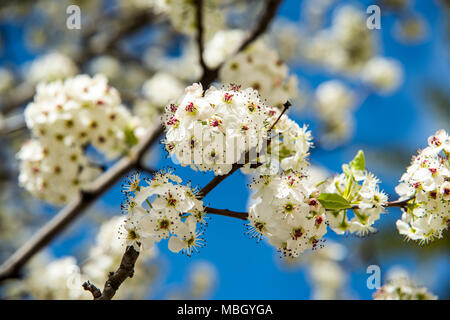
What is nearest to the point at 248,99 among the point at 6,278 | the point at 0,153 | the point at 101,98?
the point at 101,98

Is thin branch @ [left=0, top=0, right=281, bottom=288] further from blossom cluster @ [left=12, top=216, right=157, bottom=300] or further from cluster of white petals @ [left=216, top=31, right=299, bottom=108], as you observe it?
blossom cluster @ [left=12, top=216, right=157, bottom=300]

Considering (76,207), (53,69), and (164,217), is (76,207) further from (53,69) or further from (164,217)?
(53,69)

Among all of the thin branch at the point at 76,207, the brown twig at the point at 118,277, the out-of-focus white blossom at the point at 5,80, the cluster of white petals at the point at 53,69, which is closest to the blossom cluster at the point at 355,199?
the brown twig at the point at 118,277

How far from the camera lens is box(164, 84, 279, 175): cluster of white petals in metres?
1.74

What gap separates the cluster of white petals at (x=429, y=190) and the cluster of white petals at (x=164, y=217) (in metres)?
0.92

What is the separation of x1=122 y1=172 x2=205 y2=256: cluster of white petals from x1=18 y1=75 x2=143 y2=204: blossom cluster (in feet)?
5.46

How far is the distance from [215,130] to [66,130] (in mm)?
1920

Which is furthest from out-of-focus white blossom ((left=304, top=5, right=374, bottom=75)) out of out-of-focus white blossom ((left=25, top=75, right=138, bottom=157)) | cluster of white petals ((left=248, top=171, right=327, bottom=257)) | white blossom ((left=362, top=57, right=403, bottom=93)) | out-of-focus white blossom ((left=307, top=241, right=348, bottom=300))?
cluster of white petals ((left=248, top=171, right=327, bottom=257))

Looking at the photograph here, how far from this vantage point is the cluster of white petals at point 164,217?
5.70 ft

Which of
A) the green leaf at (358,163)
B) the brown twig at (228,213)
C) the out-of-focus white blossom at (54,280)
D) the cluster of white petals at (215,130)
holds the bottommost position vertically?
the out-of-focus white blossom at (54,280)

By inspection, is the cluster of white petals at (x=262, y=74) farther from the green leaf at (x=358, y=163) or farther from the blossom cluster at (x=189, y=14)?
the green leaf at (x=358, y=163)

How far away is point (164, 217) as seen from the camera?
1.73 meters

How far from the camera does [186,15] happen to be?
3770 mm

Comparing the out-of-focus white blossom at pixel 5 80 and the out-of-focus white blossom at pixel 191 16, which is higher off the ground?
the out-of-focus white blossom at pixel 191 16
